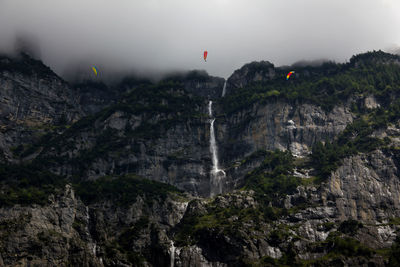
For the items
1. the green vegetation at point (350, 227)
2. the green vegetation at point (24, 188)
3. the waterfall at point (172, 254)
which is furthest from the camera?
the green vegetation at point (350, 227)

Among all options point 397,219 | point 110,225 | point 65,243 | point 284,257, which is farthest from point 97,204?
point 397,219

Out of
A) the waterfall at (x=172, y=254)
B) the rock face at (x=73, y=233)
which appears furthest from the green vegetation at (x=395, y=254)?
the rock face at (x=73, y=233)

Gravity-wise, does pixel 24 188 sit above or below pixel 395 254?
above

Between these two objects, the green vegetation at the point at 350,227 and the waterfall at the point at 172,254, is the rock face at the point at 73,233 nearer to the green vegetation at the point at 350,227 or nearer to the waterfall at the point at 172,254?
the waterfall at the point at 172,254

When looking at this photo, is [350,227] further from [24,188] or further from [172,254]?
[24,188]

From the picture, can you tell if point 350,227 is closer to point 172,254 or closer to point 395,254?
point 395,254

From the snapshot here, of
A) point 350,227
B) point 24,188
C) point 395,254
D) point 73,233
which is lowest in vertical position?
point 395,254

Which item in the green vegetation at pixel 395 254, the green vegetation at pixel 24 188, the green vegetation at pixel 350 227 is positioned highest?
the green vegetation at pixel 24 188

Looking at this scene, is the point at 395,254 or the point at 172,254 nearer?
the point at 395,254

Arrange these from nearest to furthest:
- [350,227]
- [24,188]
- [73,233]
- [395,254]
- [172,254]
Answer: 1. [395,254]
2. [73,233]
3. [172,254]
4. [350,227]
5. [24,188]

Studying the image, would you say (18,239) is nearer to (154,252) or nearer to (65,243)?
(65,243)

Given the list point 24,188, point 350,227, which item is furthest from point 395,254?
point 24,188

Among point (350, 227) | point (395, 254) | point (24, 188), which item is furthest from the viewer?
point (24, 188)
